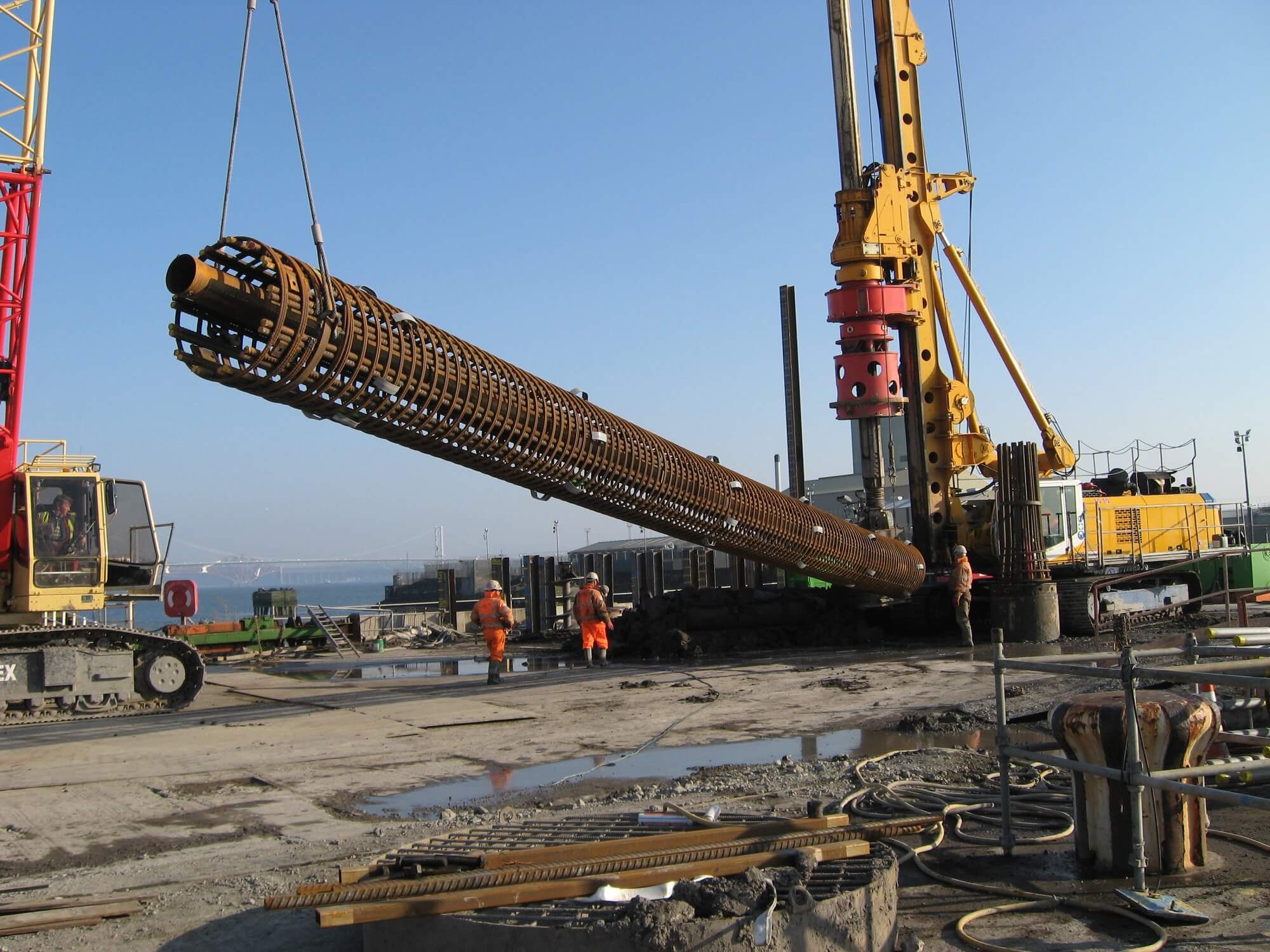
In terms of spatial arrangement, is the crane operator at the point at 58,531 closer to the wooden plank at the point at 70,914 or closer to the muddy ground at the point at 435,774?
the muddy ground at the point at 435,774

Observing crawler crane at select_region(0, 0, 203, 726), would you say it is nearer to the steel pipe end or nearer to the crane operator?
the crane operator

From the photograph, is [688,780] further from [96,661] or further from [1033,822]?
[96,661]

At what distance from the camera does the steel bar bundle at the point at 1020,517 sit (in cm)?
1744

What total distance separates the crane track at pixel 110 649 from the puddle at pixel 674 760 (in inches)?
271

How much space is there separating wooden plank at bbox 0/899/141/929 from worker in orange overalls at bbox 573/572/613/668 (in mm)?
11519

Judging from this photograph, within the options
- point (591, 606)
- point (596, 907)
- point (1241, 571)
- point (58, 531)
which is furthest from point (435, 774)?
point (1241, 571)

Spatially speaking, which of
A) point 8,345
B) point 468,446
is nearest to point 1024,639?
point 468,446

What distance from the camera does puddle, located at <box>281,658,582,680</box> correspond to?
57.5 feet

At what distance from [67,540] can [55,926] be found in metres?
9.91

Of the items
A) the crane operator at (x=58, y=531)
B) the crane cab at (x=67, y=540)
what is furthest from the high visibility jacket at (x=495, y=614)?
the crane operator at (x=58, y=531)

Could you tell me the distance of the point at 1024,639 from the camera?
17.5m

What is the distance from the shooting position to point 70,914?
527 cm

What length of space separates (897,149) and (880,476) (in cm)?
577

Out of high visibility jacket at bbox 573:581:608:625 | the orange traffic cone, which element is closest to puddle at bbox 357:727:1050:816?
the orange traffic cone
